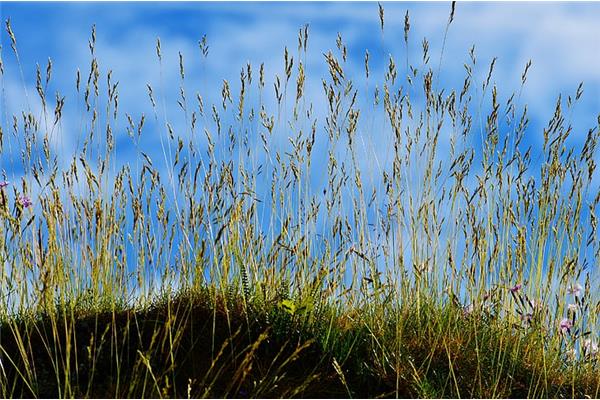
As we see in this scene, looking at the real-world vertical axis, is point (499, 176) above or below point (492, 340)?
above

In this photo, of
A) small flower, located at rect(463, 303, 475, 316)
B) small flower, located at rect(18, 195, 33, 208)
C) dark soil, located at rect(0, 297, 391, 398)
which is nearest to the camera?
dark soil, located at rect(0, 297, 391, 398)

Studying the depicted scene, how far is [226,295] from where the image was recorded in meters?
3.47

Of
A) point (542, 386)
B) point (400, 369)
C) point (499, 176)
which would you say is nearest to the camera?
point (400, 369)

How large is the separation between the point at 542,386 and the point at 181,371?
159 centimetres

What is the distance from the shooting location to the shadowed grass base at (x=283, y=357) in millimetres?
2859

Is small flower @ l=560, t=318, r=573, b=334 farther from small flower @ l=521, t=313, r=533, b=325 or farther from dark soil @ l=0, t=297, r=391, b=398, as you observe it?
dark soil @ l=0, t=297, r=391, b=398

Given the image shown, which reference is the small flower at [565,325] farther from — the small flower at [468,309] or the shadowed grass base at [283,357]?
the small flower at [468,309]

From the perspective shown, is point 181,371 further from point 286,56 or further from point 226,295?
point 286,56

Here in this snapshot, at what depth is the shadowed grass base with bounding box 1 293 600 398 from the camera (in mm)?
2859

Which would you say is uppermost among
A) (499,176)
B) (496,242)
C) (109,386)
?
(499,176)

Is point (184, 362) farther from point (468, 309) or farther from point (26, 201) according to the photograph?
point (468, 309)

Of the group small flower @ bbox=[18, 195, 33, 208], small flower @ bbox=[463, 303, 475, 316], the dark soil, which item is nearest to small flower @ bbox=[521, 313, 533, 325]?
small flower @ bbox=[463, 303, 475, 316]

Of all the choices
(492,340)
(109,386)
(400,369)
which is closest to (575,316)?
(492,340)

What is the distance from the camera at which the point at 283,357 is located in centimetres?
311
